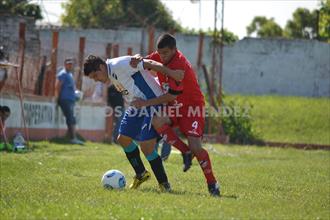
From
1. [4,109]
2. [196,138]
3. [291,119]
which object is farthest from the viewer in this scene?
[291,119]

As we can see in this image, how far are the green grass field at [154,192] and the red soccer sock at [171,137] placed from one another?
0.54 m

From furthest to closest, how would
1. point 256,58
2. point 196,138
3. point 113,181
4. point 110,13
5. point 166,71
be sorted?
1. point 110,13
2. point 256,58
3. point 113,181
4. point 196,138
5. point 166,71

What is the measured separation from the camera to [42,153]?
16.7 metres

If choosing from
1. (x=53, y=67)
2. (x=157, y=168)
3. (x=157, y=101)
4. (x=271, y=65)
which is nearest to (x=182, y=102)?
(x=157, y=101)

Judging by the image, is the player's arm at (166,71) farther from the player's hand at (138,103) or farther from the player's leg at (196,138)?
the player's leg at (196,138)

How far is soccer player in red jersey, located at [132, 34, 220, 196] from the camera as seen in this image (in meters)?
9.78

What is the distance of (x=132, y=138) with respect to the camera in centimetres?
1029

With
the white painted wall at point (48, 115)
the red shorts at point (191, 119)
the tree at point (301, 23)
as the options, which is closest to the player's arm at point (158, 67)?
the red shorts at point (191, 119)

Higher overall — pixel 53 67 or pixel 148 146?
pixel 53 67

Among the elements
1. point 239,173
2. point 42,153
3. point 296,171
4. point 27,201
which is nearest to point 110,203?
point 27,201

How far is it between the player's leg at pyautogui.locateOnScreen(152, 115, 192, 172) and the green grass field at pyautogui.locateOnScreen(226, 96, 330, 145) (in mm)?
18601

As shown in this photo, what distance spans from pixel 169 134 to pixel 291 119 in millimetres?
23228

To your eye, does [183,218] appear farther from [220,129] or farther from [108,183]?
[220,129]

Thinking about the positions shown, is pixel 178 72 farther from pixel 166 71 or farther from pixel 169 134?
pixel 169 134
